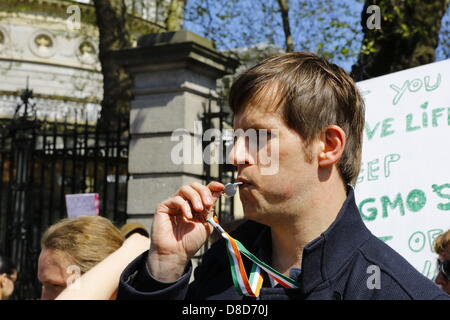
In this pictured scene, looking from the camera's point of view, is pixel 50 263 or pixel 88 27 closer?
pixel 50 263

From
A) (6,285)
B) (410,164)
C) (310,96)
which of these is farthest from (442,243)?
(6,285)

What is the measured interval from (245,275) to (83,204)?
4.80m

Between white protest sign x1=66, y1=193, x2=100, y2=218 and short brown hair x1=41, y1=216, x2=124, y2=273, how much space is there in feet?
10.7

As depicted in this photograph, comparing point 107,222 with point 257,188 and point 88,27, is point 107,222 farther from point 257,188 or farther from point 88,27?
point 88,27

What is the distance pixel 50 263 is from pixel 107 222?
34cm

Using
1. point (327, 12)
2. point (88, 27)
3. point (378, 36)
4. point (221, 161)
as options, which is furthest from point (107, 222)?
point (88, 27)

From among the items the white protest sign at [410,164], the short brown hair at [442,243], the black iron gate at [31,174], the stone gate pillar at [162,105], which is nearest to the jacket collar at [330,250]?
the short brown hair at [442,243]

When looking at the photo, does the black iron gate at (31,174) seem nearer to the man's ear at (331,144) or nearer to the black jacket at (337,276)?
the black jacket at (337,276)

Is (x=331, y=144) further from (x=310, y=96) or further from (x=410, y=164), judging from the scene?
(x=410, y=164)

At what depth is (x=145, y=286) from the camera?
164 centimetres

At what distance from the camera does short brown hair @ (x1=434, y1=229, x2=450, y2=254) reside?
8.98ft

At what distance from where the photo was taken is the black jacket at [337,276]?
1424 mm

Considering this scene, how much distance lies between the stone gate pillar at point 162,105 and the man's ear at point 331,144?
14.6 feet

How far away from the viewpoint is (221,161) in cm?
612
